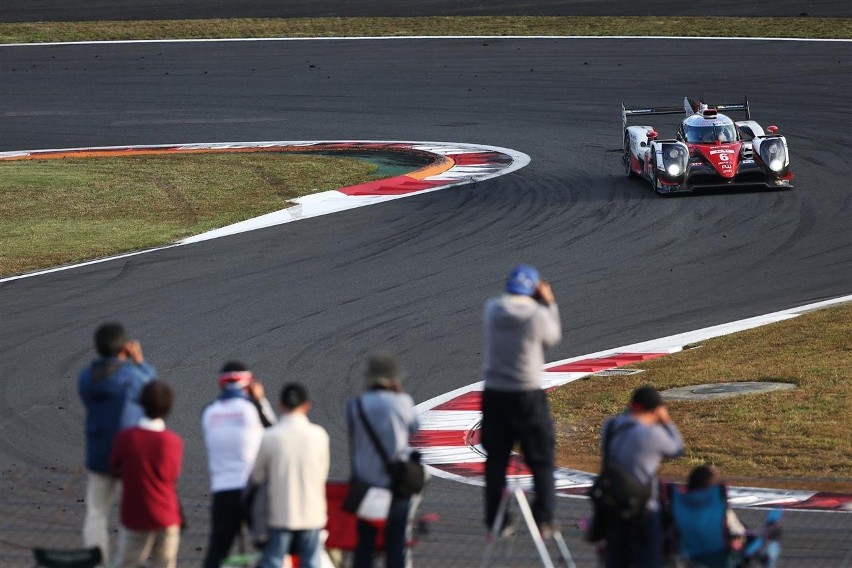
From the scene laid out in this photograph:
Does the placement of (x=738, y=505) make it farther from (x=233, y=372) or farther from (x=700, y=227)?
(x=700, y=227)

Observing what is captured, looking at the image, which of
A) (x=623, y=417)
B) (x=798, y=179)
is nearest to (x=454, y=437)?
(x=623, y=417)

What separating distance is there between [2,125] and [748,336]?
20.7m

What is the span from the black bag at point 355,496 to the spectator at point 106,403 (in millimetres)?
1260

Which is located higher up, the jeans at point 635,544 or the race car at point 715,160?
the race car at point 715,160

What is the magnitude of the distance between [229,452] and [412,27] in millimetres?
32707

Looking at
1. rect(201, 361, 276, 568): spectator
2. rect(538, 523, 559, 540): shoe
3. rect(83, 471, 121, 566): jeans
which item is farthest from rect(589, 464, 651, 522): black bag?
rect(83, 471, 121, 566): jeans

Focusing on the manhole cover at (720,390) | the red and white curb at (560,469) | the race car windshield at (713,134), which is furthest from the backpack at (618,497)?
the race car windshield at (713,134)

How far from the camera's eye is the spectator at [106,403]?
7.57m

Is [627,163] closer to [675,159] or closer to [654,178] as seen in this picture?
[654,178]

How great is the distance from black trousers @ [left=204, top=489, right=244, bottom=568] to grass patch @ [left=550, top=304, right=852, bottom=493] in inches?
184

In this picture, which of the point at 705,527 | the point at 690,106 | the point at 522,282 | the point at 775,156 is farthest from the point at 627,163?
the point at 705,527

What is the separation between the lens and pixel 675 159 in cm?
2167

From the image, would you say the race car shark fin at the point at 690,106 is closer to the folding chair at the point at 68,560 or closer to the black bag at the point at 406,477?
the black bag at the point at 406,477

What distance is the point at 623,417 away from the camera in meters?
7.12
